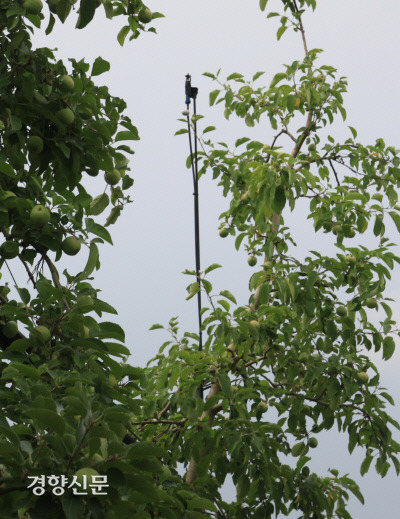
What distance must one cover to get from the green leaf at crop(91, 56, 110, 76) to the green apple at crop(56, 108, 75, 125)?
6.8 inches

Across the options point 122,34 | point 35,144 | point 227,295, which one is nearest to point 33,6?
point 35,144

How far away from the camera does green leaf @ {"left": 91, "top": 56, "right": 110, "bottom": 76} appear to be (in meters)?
2.05

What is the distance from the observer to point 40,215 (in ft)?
6.28

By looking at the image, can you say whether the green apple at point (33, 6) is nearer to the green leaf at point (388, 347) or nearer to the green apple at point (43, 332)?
the green apple at point (43, 332)

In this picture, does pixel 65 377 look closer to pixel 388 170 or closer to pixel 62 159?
pixel 62 159

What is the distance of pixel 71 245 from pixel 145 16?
0.78 meters

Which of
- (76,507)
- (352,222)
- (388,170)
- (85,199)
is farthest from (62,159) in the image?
(388,170)

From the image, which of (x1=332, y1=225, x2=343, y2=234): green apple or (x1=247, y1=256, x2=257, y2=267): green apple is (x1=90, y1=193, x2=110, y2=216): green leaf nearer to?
(x1=332, y1=225, x2=343, y2=234): green apple

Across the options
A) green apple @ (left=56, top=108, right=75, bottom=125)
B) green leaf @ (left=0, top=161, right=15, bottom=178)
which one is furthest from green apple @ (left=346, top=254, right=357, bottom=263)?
green leaf @ (left=0, top=161, right=15, bottom=178)

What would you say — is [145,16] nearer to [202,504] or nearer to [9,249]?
[9,249]

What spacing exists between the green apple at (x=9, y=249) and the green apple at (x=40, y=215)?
0.12 meters

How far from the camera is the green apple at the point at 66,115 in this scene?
1978mm

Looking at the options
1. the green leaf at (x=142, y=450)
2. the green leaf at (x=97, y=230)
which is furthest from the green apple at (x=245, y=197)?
the green leaf at (x=142, y=450)

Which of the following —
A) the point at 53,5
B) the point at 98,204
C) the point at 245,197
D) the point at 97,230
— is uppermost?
the point at 245,197
